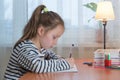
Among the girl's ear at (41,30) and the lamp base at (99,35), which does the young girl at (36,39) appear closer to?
the girl's ear at (41,30)

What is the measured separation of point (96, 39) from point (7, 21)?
0.96 m

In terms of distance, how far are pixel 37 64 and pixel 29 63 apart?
0.05 m

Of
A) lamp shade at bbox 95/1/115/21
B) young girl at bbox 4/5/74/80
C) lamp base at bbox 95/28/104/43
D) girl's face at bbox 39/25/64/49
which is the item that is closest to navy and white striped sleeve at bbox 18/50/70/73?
young girl at bbox 4/5/74/80

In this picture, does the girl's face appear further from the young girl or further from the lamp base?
the lamp base

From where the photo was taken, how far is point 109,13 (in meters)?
2.16

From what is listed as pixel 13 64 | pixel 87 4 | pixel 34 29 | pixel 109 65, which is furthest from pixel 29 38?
pixel 87 4

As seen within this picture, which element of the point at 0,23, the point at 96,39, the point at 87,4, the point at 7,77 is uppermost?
the point at 87,4

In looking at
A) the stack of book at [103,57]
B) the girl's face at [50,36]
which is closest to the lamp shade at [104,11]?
the stack of book at [103,57]

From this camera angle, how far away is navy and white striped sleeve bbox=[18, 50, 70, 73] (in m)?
1.39

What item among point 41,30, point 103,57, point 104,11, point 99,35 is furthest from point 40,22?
point 99,35

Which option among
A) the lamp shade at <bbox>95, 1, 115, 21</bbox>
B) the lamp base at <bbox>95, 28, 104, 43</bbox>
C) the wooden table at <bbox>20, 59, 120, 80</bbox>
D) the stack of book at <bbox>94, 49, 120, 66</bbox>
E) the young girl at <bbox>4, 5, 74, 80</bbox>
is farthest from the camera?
the lamp base at <bbox>95, 28, 104, 43</bbox>

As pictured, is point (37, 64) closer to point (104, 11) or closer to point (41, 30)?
point (41, 30)

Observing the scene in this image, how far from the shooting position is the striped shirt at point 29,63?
1404 millimetres

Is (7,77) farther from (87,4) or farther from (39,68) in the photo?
(87,4)
